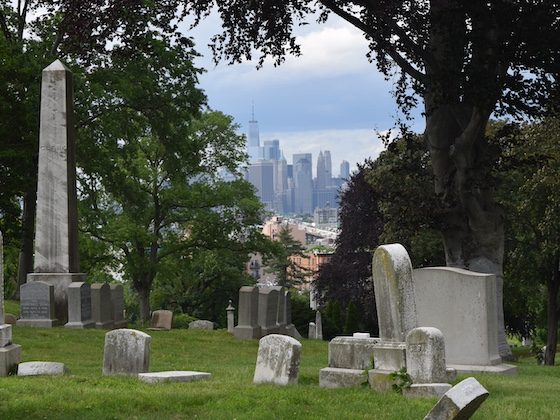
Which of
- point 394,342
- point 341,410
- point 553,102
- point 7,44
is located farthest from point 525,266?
point 341,410

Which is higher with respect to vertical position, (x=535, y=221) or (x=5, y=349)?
(x=535, y=221)

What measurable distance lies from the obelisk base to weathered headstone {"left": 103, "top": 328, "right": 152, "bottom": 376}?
12.5 metres

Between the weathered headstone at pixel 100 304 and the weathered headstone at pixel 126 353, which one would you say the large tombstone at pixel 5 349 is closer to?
the weathered headstone at pixel 126 353

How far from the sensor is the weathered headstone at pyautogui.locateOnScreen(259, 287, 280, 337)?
89.1ft

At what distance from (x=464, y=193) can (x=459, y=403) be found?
1157 centimetres

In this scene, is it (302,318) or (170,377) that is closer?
(170,377)

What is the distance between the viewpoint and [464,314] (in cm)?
1675

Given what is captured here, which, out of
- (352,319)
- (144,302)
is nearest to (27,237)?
(144,302)

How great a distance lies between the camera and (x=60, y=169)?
2600 cm

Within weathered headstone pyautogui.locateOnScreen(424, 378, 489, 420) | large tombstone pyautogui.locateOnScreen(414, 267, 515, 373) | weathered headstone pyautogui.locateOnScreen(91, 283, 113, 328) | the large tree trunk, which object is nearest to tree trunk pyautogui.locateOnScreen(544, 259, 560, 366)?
the large tree trunk

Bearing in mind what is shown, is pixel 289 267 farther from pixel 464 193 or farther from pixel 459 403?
pixel 459 403

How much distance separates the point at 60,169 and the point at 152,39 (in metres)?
8.77

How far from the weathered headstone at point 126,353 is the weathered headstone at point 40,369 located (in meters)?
0.71

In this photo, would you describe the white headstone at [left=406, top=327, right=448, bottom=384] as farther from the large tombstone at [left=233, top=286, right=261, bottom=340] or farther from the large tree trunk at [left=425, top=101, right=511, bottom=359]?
the large tombstone at [left=233, top=286, right=261, bottom=340]
